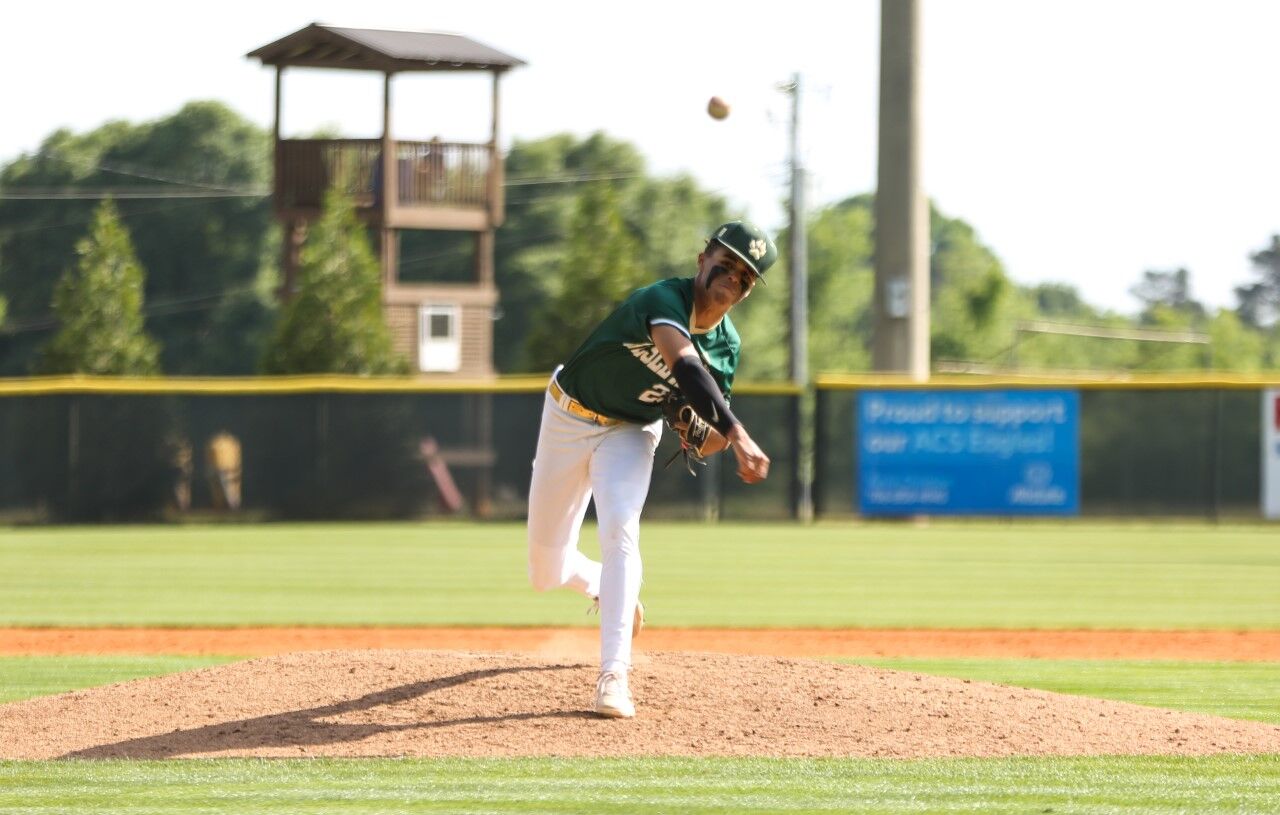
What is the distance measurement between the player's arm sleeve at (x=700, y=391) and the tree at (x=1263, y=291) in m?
112

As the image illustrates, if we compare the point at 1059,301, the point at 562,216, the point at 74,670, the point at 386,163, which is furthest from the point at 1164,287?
the point at 74,670

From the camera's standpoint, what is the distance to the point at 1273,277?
112 m

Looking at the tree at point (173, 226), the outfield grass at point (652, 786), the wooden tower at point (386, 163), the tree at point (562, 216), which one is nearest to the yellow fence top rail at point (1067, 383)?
the wooden tower at point (386, 163)

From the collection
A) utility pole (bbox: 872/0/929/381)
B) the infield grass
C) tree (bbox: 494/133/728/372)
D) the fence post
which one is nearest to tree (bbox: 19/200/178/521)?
the fence post

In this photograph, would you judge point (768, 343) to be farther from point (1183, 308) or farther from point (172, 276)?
point (1183, 308)

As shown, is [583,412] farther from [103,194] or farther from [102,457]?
[103,194]

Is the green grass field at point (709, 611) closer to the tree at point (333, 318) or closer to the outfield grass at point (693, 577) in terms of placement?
the outfield grass at point (693, 577)

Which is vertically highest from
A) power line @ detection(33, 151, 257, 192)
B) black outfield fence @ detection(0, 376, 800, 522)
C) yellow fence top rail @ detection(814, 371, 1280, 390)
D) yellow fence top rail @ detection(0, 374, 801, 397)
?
power line @ detection(33, 151, 257, 192)

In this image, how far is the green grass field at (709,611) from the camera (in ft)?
17.6

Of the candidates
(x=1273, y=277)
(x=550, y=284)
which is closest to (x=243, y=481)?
(x=550, y=284)

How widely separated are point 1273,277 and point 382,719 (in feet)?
372

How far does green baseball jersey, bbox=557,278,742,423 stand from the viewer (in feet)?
20.9

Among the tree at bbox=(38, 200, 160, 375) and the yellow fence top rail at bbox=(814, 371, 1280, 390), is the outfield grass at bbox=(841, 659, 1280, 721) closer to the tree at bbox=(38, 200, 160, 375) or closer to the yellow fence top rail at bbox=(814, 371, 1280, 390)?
the yellow fence top rail at bbox=(814, 371, 1280, 390)

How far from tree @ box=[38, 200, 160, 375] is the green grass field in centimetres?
1218
